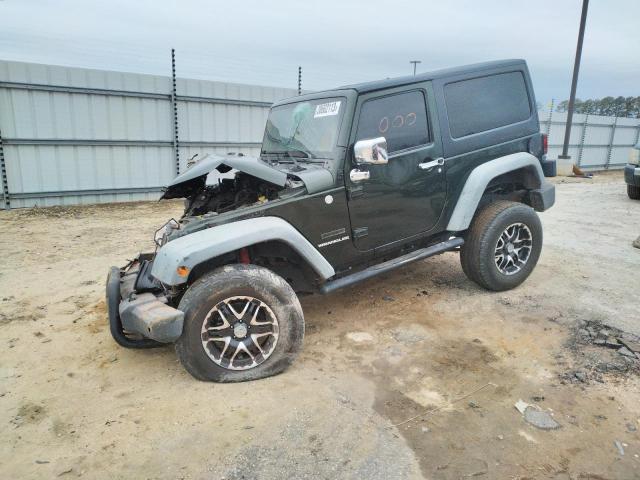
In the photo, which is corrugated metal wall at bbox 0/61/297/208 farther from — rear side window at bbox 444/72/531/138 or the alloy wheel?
the alloy wheel

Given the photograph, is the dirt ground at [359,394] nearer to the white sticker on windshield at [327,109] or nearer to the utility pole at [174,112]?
the white sticker on windshield at [327,109]

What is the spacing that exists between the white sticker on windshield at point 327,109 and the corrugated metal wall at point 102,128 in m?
7.66

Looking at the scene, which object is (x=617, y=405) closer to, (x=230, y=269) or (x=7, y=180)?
(x=230, y=269)

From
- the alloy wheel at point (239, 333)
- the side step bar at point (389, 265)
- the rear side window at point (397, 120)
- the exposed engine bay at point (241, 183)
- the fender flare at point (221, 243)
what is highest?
the rear side window at point (397, 120)

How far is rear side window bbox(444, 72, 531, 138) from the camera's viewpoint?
4.24m

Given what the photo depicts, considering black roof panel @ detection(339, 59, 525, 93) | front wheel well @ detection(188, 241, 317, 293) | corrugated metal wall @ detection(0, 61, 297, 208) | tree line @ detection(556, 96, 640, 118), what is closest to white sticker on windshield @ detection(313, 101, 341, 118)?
black roof panel @ detection(339, 59, 525, 93)

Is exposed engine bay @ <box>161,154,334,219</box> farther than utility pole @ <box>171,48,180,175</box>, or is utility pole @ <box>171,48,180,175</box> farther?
utility pole @ <box>171,48,180,175</box>

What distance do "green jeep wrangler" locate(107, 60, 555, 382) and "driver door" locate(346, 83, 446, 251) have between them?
1 centimetres

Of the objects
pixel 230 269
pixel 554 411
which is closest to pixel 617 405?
pixel 554 411

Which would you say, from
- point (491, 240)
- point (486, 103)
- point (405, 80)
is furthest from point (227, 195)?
point (486, 103)

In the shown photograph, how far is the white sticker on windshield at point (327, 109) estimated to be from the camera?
12.4ft

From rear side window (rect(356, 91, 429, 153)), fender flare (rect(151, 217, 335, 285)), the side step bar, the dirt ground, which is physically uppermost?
rear side window (rect(356, 91, 429, 153))

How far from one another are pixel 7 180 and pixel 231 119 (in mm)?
5096

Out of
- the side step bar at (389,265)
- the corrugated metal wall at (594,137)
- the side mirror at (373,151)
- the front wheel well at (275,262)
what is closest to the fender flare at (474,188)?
the side step bar at (389,265)
